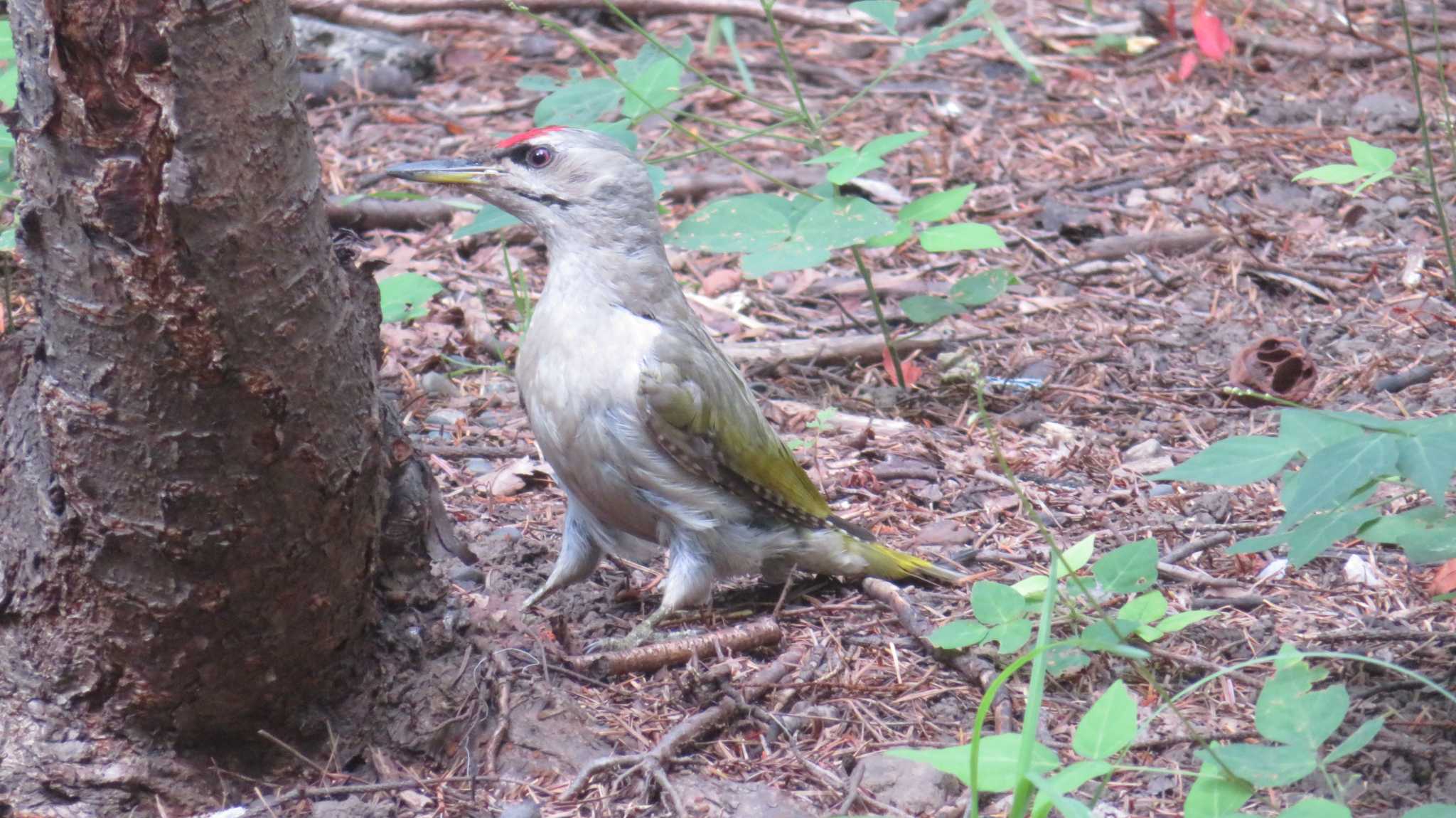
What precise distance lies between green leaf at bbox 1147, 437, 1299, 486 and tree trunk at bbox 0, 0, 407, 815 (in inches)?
72.4

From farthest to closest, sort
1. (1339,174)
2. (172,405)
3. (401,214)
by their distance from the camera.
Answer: (401,214), (1339,174), (172,405)

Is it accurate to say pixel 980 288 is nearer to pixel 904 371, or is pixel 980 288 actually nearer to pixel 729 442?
pixel 904 371

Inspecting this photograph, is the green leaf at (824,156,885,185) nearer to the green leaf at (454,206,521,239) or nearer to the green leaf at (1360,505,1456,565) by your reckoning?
the green leaf at (454,206,521,239)

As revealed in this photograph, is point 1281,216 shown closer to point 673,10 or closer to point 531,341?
point 673,10

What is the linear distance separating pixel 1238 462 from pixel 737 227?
2659 millimetres

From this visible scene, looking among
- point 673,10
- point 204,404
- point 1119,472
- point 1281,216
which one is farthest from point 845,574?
point 673,10

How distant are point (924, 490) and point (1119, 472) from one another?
0.72m

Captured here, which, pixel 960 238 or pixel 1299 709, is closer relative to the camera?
pixel 1299 709

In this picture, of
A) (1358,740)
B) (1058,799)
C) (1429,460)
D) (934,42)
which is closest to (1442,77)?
(934,42)

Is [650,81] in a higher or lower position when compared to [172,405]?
lower

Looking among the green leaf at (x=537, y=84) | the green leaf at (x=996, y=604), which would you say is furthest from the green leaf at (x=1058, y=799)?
the green leaf at (x=537, y=84)

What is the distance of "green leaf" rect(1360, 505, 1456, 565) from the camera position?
10.3 ft

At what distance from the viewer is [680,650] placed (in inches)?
155

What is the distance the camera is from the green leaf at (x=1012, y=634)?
10.8 ft
